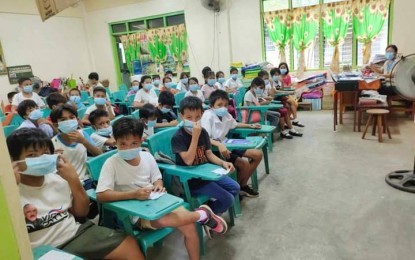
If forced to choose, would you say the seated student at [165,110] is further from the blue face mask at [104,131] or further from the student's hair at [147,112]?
the blue face mask at [104,131]

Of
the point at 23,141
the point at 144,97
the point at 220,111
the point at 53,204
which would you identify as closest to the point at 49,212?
the point at 53,204

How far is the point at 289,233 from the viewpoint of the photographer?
2146 mm

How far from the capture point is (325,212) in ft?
7.84

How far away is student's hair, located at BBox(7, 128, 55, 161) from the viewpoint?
1.35 metres

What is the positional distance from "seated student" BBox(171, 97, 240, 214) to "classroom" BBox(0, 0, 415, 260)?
10 mm

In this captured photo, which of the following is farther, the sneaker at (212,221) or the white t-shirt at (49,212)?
the sneaker at (212,221)

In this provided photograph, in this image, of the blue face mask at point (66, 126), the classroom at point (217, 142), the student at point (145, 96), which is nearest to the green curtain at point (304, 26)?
the classroom at point (217, 142)

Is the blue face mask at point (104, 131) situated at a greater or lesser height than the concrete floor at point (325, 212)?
greater

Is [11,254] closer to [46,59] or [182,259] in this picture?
[182,259]

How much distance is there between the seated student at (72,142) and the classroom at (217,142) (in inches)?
0.4

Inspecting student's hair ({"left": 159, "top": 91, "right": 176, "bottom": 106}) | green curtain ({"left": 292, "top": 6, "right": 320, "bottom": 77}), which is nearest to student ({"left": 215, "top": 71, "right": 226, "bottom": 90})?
student's hair ({"left": 159, "top": 91, "right": 176, "bottom": 106})

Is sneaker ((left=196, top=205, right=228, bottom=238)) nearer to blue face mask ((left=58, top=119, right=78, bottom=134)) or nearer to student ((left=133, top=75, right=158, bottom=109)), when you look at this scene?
blue face mask ((left=58, top=119, right=78, bottom=134))

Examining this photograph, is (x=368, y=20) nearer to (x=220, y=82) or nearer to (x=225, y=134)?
(x=220, y=82)

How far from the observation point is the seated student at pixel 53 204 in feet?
4.40
